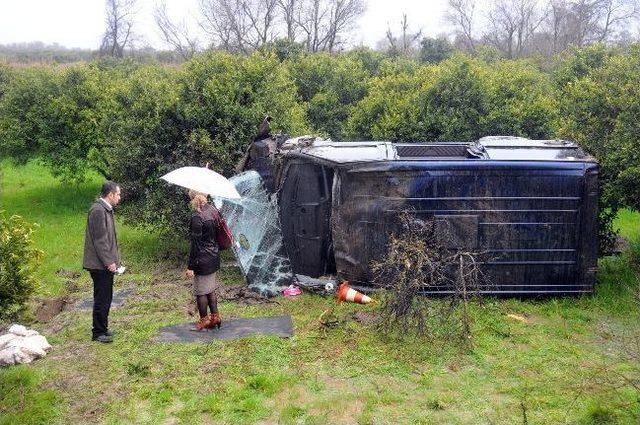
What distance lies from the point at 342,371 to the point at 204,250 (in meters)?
2.15

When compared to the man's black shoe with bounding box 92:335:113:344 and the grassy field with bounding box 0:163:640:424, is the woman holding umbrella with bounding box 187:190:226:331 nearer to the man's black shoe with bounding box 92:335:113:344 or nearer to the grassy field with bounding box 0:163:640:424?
the grassy field with bounding box 0:163:640:424

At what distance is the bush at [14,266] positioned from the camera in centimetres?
575

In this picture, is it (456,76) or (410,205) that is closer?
(410,205)

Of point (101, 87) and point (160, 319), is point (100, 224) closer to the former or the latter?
point (160, 319)

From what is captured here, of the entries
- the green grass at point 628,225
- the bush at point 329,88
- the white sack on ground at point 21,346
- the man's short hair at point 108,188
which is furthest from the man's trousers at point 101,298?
the bush at point 329,88

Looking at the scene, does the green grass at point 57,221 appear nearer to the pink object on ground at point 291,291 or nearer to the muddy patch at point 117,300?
the muddy patch at point 117,300

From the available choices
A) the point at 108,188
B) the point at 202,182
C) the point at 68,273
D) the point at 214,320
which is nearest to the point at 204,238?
the point at 202,182

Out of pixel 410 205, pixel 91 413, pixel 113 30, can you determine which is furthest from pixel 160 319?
pixel 113 30

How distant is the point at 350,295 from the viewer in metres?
8.05

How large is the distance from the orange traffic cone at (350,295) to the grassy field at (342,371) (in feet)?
0.80

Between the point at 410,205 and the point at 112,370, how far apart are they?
4.22 m

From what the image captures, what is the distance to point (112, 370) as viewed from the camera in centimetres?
620

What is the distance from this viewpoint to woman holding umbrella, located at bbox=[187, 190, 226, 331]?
6891 mm

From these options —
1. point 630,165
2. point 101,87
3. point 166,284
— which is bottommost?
point 166,284
